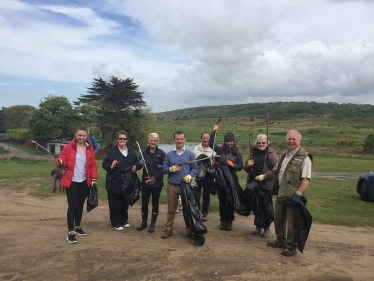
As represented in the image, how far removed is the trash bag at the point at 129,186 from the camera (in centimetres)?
591

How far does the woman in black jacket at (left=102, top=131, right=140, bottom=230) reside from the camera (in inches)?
231

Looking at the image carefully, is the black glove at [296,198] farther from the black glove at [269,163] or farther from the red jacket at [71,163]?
the red jacket at [71,163]

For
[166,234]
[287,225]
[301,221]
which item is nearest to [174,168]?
[166,234]

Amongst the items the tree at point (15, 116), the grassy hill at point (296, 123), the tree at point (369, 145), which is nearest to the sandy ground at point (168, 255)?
the grassy hill at point (296, 123)

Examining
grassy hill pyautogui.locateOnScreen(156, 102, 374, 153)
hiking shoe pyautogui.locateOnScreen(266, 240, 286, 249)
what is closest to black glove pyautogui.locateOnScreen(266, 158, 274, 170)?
hiking shoe pyautogui.locateOnScreen(266, 240, 286, 249)

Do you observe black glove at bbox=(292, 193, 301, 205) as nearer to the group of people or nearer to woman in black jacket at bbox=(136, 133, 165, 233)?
the group of people

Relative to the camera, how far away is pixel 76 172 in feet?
17.5

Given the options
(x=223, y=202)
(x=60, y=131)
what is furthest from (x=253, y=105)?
(x=223, y=202)

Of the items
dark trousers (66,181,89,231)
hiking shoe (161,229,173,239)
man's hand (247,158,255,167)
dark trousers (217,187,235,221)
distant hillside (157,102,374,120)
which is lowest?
hiking shoe (161,229,173,239)

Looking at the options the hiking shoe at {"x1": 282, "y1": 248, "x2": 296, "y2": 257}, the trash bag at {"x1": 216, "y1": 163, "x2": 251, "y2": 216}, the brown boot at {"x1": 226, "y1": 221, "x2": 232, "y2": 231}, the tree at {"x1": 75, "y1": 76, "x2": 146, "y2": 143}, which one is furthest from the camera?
the tree at {"x1": 75, "y1": 76, "x2": 146, "y2": 143}

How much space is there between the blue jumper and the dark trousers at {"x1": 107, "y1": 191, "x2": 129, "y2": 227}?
1182mm

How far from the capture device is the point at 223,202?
6227 millimetres

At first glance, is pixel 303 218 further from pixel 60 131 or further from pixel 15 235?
pixel 60 131

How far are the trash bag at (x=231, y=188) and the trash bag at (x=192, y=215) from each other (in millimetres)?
764
